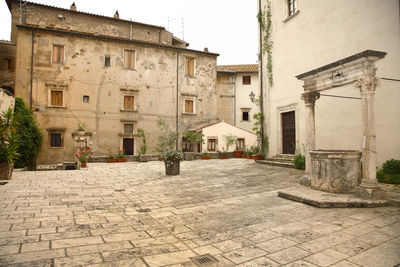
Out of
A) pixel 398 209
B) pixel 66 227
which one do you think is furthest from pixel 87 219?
pixel 398 209

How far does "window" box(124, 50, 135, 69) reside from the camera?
20.2m

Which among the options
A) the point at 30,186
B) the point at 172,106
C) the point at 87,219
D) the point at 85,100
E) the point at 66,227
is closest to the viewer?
the point at 66,227

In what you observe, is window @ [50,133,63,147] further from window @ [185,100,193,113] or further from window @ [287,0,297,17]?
window @ [287,0,297,17]

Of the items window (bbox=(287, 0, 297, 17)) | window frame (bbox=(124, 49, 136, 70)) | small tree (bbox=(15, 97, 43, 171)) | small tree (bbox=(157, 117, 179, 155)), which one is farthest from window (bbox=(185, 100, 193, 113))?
window (bbox=(287, 0, 297, 17))

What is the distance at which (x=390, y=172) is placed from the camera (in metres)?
7.19

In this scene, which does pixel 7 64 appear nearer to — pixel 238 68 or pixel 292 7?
pixel 238 68

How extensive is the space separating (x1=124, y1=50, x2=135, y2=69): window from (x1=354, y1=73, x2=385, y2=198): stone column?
1810cm

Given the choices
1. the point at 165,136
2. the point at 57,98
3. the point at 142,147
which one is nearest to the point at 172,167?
the point at 142,147

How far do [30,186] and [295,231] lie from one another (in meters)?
7.34

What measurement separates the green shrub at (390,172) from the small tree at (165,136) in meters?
14.5

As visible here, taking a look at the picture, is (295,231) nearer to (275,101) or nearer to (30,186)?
(30,186)

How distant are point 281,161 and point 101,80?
15138 mm

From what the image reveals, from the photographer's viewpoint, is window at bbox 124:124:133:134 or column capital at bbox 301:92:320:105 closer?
column capital at bbox 301:92:320:105

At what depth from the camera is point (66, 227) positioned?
12.8ft
